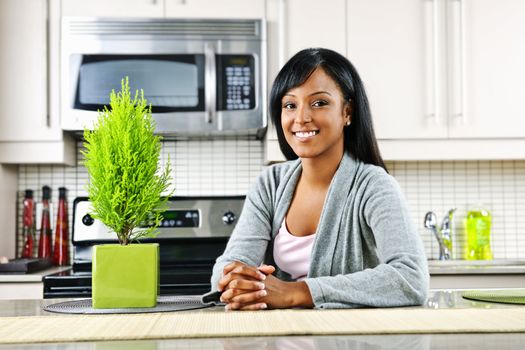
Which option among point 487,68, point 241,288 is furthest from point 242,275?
point 487,68

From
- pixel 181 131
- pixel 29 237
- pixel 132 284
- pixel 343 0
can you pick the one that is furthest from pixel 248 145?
pixel 132 284

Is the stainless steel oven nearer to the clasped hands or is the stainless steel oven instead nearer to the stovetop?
the stovetop

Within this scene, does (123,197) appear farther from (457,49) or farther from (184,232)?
(457,49)

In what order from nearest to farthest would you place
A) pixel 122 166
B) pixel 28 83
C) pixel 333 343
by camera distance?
pixel 333 343 < pixel 122 166 < pixel 28 83

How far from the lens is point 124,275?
123 centimetres

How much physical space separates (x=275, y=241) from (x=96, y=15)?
154cm

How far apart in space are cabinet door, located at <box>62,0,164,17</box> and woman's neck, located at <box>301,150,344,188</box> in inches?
54.6

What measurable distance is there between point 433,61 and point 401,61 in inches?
5.4

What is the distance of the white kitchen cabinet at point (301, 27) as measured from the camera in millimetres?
2871

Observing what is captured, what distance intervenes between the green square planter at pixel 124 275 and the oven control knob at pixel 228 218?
1.62 metres

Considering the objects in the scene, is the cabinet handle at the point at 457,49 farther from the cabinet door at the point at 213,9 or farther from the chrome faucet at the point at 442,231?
the cabinet door at the point at 213,9

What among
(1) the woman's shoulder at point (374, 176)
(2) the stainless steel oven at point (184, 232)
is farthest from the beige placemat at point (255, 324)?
(2) the stainless steel oven at point (184, 232)

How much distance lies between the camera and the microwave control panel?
281cm

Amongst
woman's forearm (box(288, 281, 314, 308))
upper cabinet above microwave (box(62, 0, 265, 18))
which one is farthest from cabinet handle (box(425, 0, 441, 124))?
woman's forearm (box(288, 281, 314, 308))
